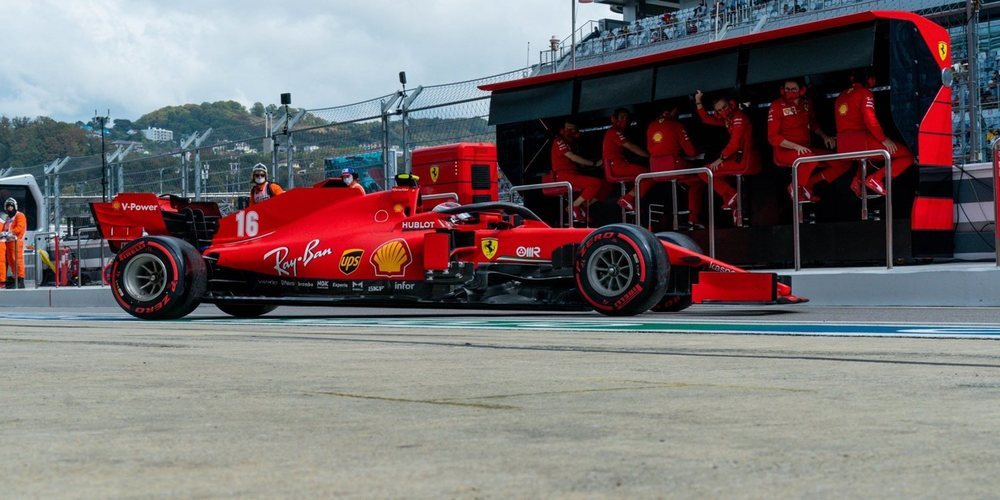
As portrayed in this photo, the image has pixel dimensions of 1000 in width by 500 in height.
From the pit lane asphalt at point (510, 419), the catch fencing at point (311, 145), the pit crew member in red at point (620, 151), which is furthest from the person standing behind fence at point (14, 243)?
the pit lane asphalt at point (510, 419)

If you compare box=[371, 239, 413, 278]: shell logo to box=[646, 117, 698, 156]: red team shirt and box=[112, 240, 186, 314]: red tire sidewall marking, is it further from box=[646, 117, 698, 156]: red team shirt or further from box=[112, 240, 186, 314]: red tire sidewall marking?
box=[646, 117, 698, 156]: red team shirt

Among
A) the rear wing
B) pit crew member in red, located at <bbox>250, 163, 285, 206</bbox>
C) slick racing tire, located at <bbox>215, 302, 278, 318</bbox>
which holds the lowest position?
slick racing tire, located at <bbox>215, 302, 278, 318</bbox>

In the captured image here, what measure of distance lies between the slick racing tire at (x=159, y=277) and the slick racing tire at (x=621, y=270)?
3.52 m

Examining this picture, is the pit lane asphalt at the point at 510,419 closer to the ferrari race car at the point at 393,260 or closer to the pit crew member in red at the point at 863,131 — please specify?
the ferrari race car at the point at 393,260

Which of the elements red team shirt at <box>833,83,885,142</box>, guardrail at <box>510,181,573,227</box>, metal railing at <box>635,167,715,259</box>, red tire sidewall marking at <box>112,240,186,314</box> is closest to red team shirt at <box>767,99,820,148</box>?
red team shirt at <box>833,83,885,142</box>

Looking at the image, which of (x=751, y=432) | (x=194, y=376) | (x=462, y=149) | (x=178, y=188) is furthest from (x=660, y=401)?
A: (x=178, y=188)

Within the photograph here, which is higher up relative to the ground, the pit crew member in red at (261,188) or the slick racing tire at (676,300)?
the pit crew member in red at (261,188)

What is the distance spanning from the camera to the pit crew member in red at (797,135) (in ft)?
45.5

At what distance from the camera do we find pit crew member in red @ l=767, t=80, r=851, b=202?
13867mm

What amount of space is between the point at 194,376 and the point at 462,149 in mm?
13304

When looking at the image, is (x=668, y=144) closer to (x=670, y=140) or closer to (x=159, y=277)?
(x=670, y=140)

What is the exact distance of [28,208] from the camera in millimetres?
30609

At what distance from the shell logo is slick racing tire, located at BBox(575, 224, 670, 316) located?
5.36 feet

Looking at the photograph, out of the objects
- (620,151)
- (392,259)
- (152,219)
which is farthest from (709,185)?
(152,219)
